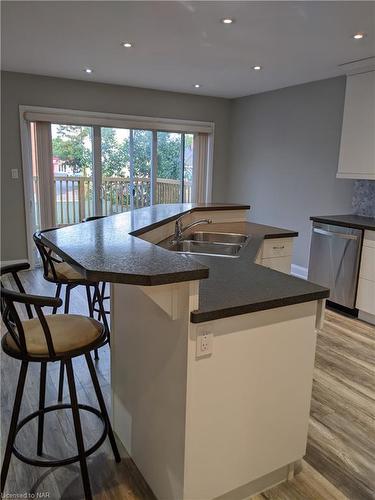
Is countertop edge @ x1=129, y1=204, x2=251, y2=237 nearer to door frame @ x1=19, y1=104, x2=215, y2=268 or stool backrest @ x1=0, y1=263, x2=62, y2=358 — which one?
stool backrest @ x1=0, y1=263, x2=62, y2=358

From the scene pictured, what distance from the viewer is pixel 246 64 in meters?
4.11

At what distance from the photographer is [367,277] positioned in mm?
3791

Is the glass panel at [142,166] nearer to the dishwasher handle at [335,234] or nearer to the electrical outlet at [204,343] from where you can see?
the dishwasher handle at [335,234]

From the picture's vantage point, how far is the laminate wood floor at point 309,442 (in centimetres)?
176

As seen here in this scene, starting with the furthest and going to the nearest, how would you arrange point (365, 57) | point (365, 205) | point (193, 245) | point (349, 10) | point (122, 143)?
1. point (122, 143)
2. point (365, 205)
3. point (365, 57)
4. point (193, 245)
5. point (349, 10)

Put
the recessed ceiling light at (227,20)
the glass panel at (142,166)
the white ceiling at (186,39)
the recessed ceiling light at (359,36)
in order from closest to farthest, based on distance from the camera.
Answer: the white ceiling at (186,39), the recessed ceiling light at (227,20), the recessed ceiling light at (359,36), the glass panel at (142,166)

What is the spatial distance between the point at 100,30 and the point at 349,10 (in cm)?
191

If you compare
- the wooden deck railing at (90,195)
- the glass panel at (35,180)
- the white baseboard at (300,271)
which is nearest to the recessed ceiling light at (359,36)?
the white baseboard at (300,271)

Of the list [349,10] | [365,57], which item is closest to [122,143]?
[365,57]

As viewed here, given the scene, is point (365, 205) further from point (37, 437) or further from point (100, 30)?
point (37, 437)

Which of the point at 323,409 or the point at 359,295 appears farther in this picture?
the point at 359,295

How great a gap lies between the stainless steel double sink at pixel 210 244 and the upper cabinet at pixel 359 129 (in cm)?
175

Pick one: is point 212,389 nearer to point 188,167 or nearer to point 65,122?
point 65,122

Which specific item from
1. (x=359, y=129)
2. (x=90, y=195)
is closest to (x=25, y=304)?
(x=359, y=129)
